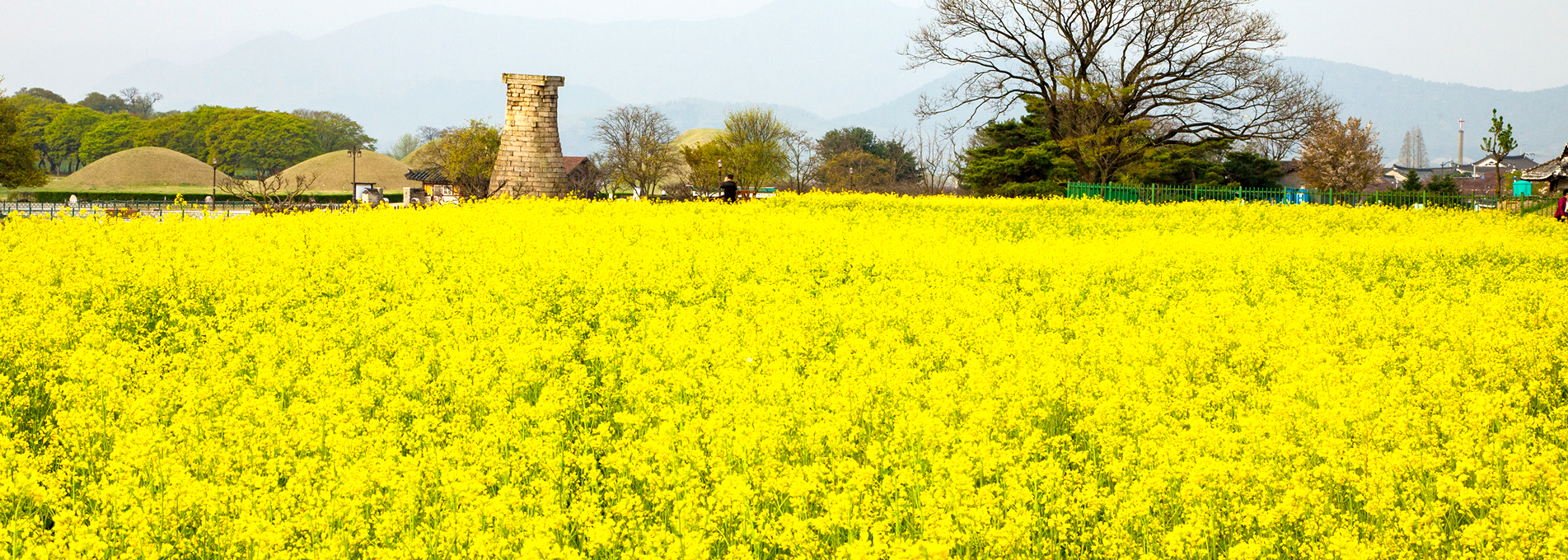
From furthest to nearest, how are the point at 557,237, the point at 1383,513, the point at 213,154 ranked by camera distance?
1. the point at 213,154
2. the point at 557,237
3. the point at 1383,513

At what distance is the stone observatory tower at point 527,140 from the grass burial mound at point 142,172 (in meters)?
71.6

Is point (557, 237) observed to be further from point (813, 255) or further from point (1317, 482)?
point (1317, 482)

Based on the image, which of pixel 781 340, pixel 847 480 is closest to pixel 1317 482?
pixel 847 480

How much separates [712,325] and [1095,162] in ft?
119

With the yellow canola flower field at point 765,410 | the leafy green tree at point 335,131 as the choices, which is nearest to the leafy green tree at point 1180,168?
the yellow canola flower field at point 765,410

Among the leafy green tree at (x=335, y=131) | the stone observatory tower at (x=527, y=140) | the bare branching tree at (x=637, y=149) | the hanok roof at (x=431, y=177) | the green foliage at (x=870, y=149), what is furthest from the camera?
the leafy green tree at (x=335, y=131)

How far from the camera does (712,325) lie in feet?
24.1

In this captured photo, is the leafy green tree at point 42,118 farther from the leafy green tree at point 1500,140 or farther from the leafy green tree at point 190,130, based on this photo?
the leafy green tree at point 1500,140

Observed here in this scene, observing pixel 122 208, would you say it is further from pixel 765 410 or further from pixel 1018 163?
pixel 1018 163

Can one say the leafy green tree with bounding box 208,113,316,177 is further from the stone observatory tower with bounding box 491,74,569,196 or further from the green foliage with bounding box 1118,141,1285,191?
the green foliage with bounding box 1118,141,1285,191

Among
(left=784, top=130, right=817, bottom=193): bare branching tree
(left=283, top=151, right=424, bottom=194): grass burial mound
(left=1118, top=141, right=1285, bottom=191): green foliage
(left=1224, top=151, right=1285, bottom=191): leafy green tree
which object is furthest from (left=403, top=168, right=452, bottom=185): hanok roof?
(left=1224, top=151, right=1285, bottom=191): leafy green tree

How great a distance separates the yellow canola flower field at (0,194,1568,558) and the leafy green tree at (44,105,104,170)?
4776 inches

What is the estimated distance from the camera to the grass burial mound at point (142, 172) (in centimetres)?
8931

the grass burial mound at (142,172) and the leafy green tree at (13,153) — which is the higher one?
the grass burial mound at (142,172)
